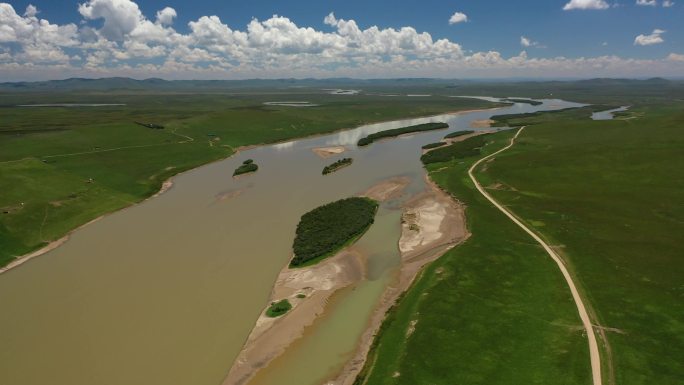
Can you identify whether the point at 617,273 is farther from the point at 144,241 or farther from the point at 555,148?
the point at 555,148

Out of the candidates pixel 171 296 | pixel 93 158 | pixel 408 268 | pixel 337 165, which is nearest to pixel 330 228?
pixel 408 268

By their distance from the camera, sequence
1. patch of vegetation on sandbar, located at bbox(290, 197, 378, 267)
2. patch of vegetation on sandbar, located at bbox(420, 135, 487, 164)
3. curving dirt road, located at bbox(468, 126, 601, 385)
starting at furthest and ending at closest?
1. patch of vegetation on sandbar, located at bbox(420, 135, 487, 164)
2. patch of vegetation on sandbar, located at bbox(290, 197, 378, 267)
3. curving dirt road, located at bbox(468, 126, 601, 385)

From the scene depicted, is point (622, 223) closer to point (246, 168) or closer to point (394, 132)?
point (246, 168)

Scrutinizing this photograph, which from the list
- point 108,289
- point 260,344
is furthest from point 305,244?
point 108,289

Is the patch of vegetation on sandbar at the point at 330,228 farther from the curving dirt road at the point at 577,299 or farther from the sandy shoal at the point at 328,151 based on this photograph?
the sandy shoal at the point at 328,151

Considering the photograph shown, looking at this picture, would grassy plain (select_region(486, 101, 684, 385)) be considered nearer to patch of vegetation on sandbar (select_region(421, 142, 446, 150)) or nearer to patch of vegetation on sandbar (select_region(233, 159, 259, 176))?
patch of vegetation on sandbar (select_region(421, 142, 446, 150))

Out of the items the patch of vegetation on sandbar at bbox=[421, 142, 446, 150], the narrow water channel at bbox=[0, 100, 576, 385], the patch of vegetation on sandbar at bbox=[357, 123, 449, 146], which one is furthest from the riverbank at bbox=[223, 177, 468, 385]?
the patch of vegetation on sandbar at bbox=[357, 123, 449, 146]
